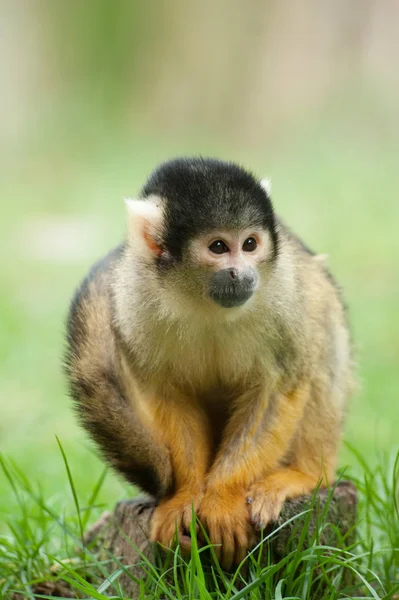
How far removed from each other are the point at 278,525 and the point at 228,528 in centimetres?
16

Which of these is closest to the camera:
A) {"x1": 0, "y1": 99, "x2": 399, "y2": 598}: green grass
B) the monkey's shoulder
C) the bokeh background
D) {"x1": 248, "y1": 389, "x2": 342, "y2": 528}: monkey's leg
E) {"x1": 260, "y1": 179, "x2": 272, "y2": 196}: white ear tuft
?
the monkey's shoulder

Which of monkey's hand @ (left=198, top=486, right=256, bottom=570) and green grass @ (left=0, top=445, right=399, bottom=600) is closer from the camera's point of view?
green grass @ (left=0, top=445, right=399, bottom=600)

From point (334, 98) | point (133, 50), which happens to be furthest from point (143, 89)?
point (334, 98)

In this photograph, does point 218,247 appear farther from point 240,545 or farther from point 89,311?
point 240,545

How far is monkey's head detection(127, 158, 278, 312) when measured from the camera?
2596mm

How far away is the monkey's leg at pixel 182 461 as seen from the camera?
2664mm

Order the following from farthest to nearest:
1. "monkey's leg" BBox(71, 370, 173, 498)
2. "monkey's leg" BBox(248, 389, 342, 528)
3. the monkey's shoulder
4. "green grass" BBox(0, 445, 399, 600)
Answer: "monkey's leg" BBox(248, 389, 342, 528)
the monkey's shoulder
"monkey's leg" BBox(71, 370, 173, 498)
"green grass" BBox(0, 445, 399, 600)

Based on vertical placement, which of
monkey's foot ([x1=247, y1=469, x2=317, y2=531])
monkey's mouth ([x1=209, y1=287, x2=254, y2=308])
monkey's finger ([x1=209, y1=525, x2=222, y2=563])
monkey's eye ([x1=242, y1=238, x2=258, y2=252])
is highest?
monkey's eye ([x1=242, y1=238, x2=258, y2=252])

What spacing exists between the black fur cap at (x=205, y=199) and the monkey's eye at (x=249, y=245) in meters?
0.05

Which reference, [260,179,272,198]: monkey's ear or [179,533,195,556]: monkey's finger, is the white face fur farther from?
[179,533,195,556]: monkey's finger

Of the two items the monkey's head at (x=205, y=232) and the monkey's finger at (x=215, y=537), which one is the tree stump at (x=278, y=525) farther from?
the monkey's head at (x=205, y=232)

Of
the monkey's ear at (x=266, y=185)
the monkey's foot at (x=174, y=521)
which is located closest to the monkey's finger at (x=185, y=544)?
the monkey's foot at (x=174, y=521)

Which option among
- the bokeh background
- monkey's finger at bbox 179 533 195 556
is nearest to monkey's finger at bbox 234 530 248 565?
monkey's finger at bbox 179 533 195 556

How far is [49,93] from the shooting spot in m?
9.20
